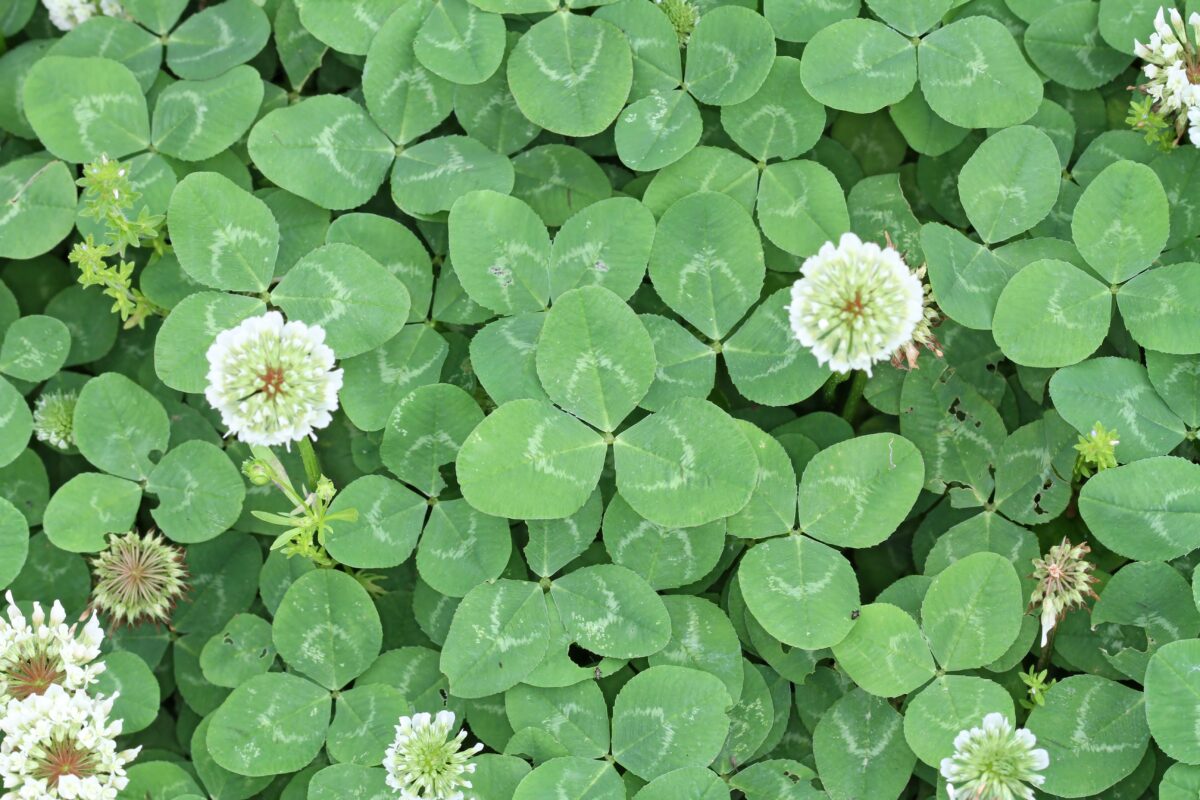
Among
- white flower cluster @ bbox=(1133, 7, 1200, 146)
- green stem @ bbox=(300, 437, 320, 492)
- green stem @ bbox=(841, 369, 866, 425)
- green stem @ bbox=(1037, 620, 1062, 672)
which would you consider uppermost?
white flower cluster @ bbox=(1133, 7, 1200, 146)

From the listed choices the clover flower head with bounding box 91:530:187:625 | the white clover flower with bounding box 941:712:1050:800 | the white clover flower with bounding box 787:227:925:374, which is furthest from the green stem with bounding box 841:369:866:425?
the clover flower head with bounding box 91:530:187:625

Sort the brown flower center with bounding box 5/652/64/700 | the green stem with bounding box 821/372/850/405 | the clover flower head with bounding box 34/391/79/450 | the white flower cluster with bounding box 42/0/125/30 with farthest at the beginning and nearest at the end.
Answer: the white flower cluster with bounding box 42/0/125/30, the clover flower head with bounding box 34/391/79/450, the green stem with bounding box 821/372/850/405, the brown flower center with bounding box 5/652/64/700

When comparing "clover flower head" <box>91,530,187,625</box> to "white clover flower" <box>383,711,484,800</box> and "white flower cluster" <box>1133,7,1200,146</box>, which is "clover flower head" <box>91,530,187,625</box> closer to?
"white clover flower" <box>383,711,484,800</box>

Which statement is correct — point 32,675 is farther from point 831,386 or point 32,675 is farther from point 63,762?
point 831,386

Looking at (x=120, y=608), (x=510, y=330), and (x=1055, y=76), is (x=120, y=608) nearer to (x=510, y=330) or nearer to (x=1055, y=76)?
(x=510, y=330)

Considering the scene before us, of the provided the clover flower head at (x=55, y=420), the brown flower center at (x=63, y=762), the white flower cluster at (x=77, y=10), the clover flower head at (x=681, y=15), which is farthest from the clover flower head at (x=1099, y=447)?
the white flower cluster at (x=77, y=10)

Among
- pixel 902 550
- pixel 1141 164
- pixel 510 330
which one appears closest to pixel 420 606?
pixel 510 330

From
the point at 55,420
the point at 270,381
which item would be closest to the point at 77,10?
the point at 55,420
